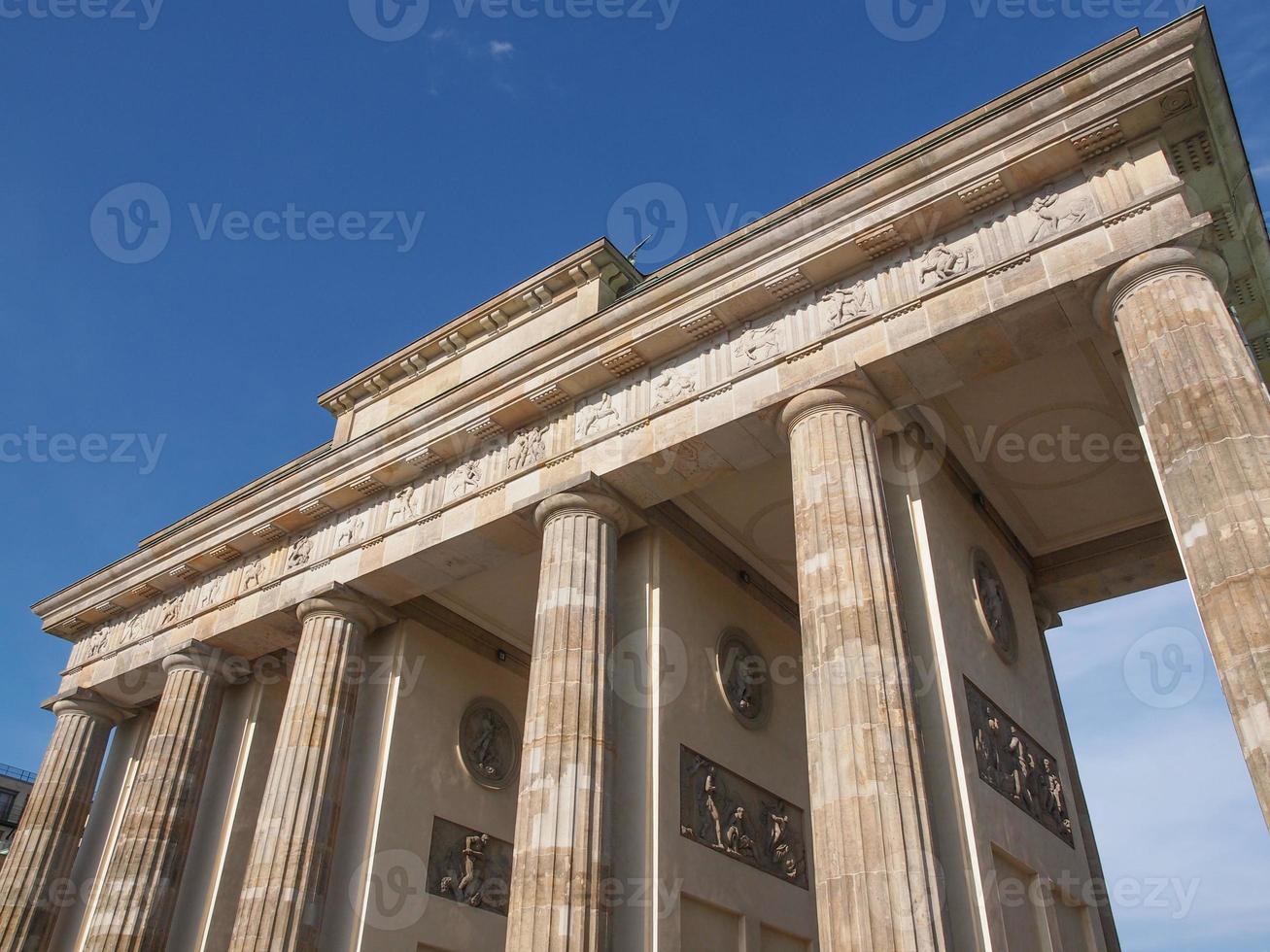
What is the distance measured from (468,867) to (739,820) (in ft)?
16.6

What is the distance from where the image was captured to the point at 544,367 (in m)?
14.2

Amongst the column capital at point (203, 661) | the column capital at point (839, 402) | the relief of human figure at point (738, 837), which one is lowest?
the relief of human figure at point (738, 837)

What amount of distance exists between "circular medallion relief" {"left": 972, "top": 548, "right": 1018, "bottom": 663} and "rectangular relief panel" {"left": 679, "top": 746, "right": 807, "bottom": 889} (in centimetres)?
394

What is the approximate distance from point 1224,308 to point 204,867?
54.4 ft

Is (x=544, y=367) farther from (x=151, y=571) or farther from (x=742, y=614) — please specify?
(x=151, y=571)

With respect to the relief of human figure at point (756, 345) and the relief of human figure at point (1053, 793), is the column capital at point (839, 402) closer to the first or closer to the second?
the relief of human figure at point (756, 345)

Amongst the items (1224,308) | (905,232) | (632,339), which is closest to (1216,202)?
(1224,308)

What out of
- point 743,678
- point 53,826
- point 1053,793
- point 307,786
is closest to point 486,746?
point 307,786

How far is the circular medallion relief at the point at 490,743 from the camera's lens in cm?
1673

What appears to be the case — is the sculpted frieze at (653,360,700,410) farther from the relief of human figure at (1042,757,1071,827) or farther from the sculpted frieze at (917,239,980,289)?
the relief of human figure at (1042,757,1071,827)

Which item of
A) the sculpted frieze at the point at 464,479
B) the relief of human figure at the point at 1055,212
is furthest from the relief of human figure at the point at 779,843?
the relief of human figure at the point at 1055,212

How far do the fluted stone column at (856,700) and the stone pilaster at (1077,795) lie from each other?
236 inches

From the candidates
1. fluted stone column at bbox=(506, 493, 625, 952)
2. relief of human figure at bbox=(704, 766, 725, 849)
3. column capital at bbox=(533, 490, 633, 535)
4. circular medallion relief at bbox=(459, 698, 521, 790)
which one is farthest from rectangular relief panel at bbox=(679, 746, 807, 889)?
circular medallion relief at bbox=(459, 698, 521, 790)

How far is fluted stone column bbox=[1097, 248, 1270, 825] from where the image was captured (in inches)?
303
